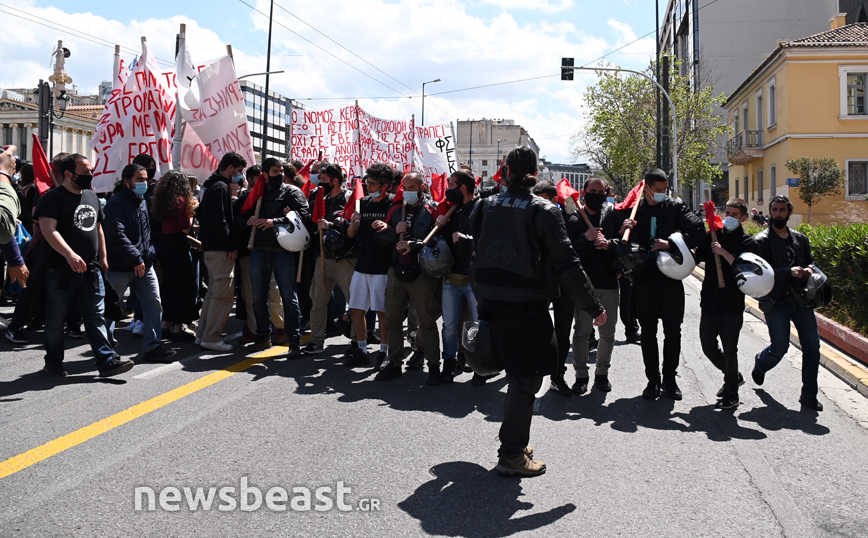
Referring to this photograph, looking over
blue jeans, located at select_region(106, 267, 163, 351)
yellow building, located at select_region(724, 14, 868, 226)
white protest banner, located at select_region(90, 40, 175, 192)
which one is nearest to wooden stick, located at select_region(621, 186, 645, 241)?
blue jeans, located at select_region(106, 267, 163, 351)

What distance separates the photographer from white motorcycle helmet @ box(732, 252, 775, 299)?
232 inches

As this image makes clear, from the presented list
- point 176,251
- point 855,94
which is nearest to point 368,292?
point 176,251

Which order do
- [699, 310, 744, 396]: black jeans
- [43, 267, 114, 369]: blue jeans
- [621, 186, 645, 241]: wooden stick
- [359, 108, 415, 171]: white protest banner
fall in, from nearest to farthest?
[699, 310, 744, 396]: black jeans
[621, 186, 645, 241]: wooden stick
[43, 267, 114, 369]: blue jeans
[359, 108, 415, 171]: white protest banner

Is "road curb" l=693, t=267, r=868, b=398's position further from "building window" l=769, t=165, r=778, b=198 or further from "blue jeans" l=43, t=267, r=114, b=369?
"building window" l=769, t=165, r=778, b=198

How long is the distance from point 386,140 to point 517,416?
13.2 metres

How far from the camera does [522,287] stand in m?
4.43

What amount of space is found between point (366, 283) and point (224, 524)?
3.75m

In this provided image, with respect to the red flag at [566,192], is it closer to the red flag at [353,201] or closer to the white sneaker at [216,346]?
the red flag at [353,201]

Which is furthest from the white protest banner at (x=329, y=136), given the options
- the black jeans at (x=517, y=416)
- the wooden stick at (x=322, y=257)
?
the black jeans at (x=517, y=416)

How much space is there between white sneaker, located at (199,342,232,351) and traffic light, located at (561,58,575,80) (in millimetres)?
18570

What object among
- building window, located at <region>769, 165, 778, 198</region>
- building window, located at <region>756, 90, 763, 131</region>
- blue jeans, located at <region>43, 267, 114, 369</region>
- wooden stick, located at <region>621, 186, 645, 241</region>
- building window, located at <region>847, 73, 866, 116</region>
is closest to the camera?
wooden stick, located at <region>621, 186, 645, 241</region>

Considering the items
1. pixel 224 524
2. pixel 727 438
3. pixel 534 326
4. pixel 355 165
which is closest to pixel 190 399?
pixel 224 524

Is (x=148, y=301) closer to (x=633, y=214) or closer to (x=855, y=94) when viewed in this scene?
(x=633, y=214)

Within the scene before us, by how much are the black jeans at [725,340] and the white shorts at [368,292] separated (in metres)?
3.01
